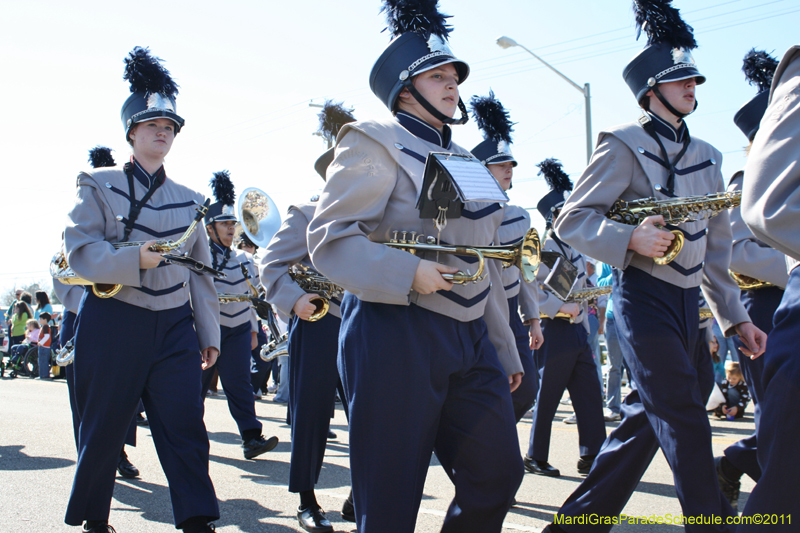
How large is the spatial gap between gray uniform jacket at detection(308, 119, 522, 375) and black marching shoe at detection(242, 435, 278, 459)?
13.4ft

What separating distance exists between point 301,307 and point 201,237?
755mm

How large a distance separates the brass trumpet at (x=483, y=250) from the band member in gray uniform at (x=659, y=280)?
2.62 ft

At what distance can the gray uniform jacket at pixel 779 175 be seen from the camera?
205cm

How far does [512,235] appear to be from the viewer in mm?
6023

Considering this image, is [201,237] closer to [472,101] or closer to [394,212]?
[394,212]

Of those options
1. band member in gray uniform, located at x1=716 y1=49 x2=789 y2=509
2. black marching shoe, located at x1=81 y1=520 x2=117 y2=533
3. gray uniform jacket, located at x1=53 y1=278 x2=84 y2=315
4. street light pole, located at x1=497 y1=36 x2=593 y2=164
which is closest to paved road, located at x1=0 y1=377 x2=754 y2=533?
black marching shoe, located at x1=81 y1=520 x2=117 y2=533

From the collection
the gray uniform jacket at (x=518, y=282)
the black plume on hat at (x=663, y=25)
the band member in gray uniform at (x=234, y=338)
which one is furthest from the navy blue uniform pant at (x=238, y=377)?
the black plume on hat at (x=663, y=25)

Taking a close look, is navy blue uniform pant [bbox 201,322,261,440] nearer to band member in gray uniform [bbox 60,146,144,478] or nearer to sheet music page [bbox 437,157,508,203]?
band member in gray uniform [bbox 60,146,144,478]

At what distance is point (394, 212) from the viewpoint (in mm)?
2955

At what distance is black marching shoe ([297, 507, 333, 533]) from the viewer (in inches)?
171

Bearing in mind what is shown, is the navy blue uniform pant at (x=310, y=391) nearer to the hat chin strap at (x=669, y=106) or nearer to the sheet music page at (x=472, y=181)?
the sheet music page at (x=472, y=181)

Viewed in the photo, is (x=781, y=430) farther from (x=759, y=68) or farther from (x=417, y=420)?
(x=759, y=68)

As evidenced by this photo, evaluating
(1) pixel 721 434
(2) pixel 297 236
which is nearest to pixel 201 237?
(2) pixel 297 236

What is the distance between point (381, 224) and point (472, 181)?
398 mm
